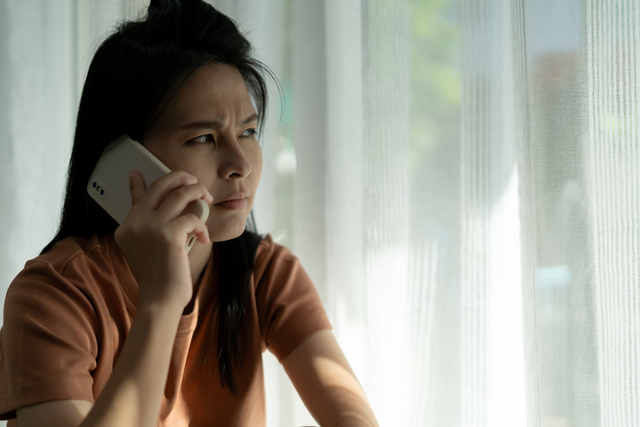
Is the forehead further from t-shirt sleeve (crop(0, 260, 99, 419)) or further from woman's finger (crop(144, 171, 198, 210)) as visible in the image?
t-shirt sleeve (crop(0, 260, 99, 419))

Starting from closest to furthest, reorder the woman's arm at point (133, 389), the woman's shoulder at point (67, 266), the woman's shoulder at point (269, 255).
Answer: the woman's arm at point (133, 389)
the woman's shoulder at point (67, 266)
the woman's shoulder at point (269, 255)

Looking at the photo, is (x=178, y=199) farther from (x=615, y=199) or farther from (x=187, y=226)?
(x=615, y=199)

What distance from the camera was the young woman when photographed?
73 centimetres

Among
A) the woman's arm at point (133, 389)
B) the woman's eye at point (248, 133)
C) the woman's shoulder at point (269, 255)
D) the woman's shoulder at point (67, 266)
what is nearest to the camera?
the woman's arm at point (133, 389)

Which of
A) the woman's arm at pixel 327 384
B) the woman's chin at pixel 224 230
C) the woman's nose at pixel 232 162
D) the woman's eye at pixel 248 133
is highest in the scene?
the woman's eye at pixel 248 133

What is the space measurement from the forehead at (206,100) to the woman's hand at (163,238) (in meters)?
0.12

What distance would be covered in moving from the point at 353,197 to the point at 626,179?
1.66ft

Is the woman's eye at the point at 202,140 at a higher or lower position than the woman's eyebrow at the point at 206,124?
lower

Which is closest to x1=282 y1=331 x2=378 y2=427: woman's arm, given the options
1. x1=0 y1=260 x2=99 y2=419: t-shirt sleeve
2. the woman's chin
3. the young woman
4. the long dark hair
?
the young woman

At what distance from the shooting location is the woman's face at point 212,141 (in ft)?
2.75

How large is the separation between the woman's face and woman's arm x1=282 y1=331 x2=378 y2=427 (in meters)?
0.27

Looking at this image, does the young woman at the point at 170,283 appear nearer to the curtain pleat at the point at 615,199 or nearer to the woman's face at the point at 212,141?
the woman's face at the point at 212,141

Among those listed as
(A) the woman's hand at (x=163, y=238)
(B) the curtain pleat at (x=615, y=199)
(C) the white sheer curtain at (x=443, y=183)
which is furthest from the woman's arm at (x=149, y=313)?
(B) the curtain pleat at (x=615, y=199)

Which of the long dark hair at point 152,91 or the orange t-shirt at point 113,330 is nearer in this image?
the orange t-shirt at point 113,330
